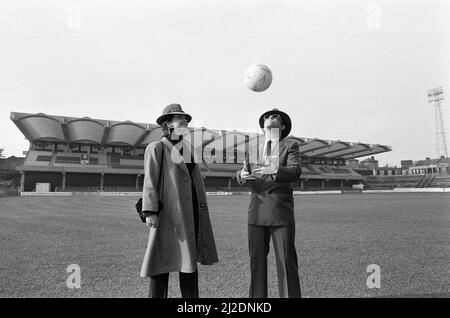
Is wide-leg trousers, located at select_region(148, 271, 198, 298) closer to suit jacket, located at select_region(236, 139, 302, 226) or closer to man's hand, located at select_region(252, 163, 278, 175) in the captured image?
suit jacket, located at select_region(236, 139, 302, 226)

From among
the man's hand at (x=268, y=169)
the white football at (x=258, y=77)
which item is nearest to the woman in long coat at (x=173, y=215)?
the man's hand at (x=268, y=169)

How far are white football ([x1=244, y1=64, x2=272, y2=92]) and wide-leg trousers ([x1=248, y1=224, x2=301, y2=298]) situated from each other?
1.95 meters

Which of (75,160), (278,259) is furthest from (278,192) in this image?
(75,160)

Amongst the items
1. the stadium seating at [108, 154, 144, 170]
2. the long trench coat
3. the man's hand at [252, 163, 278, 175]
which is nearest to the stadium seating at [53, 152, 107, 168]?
the stadium seating at [108, 154, 144, 170]

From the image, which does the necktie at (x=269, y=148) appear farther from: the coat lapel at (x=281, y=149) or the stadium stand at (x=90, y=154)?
the stadium stand at (x=90, y=154)

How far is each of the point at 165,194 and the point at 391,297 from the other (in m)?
3.06

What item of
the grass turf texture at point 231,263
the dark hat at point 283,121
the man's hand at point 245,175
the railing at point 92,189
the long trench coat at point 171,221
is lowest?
the grass turf texture at point 231,263

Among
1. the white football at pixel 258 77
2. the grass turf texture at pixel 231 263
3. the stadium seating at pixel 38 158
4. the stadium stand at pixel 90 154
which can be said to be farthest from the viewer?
the stadium seating at pixel 38 158

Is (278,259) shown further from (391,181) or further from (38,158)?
(391,181)

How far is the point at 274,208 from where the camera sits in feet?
11.7

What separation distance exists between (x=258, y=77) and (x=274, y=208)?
6.22 feet

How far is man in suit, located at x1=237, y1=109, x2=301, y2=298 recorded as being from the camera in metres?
3.46

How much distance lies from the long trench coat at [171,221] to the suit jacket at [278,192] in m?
0.58

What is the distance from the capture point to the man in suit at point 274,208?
3461 millimetres
